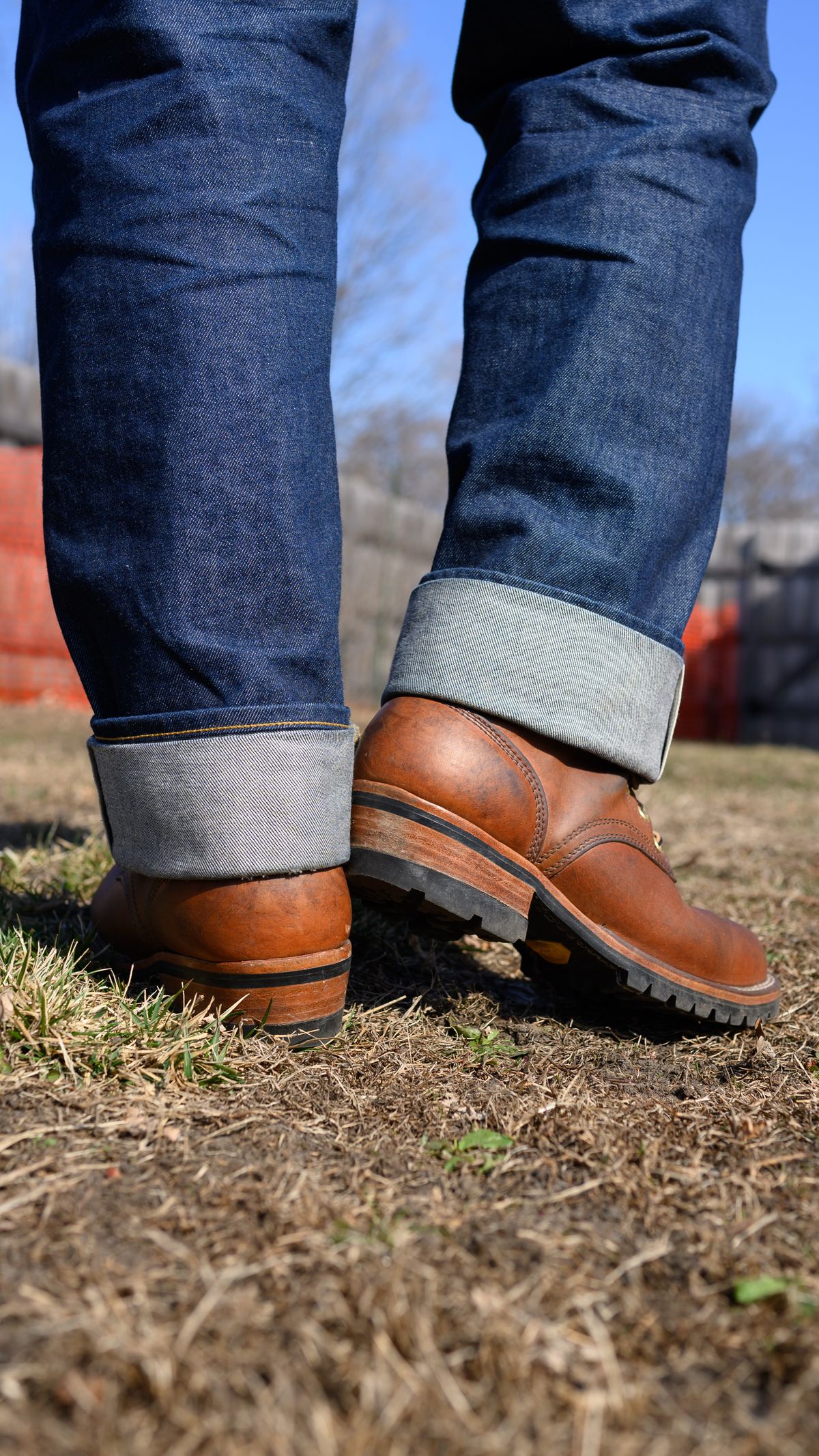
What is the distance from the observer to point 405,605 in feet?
28.2

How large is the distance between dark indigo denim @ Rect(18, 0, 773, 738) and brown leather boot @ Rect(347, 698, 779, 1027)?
122mm

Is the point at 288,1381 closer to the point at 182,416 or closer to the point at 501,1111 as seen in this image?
the point at 501,1111

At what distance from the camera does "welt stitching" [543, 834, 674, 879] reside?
3.68 ft

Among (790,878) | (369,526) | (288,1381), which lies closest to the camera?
(288,1381)

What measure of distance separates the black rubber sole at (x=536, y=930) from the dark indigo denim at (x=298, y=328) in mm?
184

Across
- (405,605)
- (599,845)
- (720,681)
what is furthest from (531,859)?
(720,681)

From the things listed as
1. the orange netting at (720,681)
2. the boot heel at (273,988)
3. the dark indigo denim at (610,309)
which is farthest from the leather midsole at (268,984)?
the orange netting at (720,681)

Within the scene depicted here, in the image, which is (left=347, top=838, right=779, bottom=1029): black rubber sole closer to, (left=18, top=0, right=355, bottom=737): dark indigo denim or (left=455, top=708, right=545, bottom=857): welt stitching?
(left=455, top=708, right=545, bottom=857): welt stitching

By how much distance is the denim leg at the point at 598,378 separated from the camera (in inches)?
43.2

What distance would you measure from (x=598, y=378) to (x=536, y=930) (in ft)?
1.99

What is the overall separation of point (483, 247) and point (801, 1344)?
1.13 m

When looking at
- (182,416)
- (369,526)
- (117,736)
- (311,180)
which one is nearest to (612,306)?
(311,180)

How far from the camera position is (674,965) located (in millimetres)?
1175

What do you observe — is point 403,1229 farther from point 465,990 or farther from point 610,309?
point 610,309
